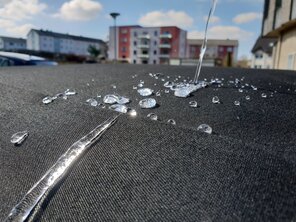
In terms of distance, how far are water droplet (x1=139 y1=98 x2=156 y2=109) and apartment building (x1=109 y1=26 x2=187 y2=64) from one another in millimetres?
40020

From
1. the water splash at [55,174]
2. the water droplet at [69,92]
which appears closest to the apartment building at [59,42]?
the water droplet at [69,92]

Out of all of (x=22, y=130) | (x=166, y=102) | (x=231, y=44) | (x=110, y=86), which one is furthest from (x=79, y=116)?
(x=231, y=44)

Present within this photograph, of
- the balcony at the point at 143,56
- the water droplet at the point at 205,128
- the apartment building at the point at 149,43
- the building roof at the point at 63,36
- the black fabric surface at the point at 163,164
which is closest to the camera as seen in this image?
the black fabric surface at the point at 163,164

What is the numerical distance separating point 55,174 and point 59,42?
54927 millimetres

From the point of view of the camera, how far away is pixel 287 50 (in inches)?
271

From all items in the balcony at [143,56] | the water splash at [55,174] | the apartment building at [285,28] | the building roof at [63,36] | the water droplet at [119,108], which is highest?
the building roof at [63,36]

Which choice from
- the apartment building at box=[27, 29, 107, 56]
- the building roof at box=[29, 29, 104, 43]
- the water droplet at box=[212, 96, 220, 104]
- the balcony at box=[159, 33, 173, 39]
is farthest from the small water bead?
the building roof at box=[29, 29, 104, 43]

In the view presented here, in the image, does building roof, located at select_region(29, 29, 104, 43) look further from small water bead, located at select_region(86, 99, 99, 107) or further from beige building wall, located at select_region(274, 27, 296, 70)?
small water bead, located at select_region(86, 99, 99, 107)

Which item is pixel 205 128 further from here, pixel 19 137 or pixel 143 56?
pixel 143 56

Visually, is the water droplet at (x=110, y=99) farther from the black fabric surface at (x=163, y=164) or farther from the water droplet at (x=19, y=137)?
the water droplet at (x=19, y=137)

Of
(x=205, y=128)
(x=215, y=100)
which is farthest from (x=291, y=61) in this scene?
(x=205, y=128)

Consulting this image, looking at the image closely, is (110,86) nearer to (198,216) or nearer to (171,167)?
(171,167)

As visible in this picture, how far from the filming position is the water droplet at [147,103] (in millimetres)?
1012

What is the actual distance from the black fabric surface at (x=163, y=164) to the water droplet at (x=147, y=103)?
0.03 m
